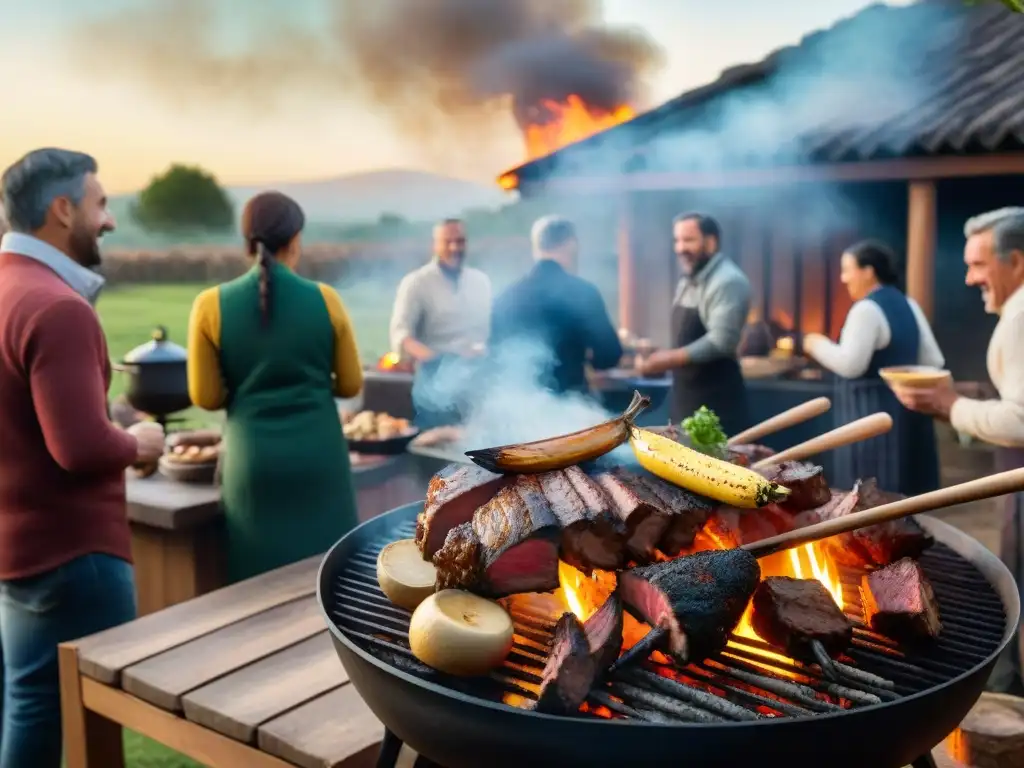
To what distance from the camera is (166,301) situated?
Answer: 14.0m

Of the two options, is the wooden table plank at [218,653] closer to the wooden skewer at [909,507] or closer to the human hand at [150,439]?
the human hand at [150,439]

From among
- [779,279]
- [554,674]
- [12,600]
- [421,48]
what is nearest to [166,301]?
[421,48]

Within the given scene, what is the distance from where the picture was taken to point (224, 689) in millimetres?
2248

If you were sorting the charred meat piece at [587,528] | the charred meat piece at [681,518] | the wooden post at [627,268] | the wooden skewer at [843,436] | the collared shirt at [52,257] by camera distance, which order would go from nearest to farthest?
the charred meat piece at [587,528] → the charred meat piece at [681,518] → the wooden skewer at [843,436] → the collared shirt at [52,257] → the wooden post at [627,268]

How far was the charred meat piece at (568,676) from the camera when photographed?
1471mm

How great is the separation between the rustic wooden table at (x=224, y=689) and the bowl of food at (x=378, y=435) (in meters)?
2.18

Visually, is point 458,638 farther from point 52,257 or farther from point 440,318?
point 440,318

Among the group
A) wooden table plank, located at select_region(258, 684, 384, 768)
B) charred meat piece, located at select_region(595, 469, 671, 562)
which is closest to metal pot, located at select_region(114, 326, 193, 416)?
wooden table plank, located at select_region(258, 684, 384, 768)

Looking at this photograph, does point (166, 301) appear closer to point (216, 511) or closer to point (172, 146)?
point (172, 146)

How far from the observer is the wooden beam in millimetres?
7508

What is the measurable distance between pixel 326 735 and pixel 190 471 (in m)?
2.78

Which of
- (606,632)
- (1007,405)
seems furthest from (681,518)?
(1007,405)

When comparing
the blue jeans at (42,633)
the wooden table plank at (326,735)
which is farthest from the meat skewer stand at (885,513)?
the blue jeans at (42,633)

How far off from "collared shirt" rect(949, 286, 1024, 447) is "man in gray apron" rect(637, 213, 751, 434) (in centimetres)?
201
